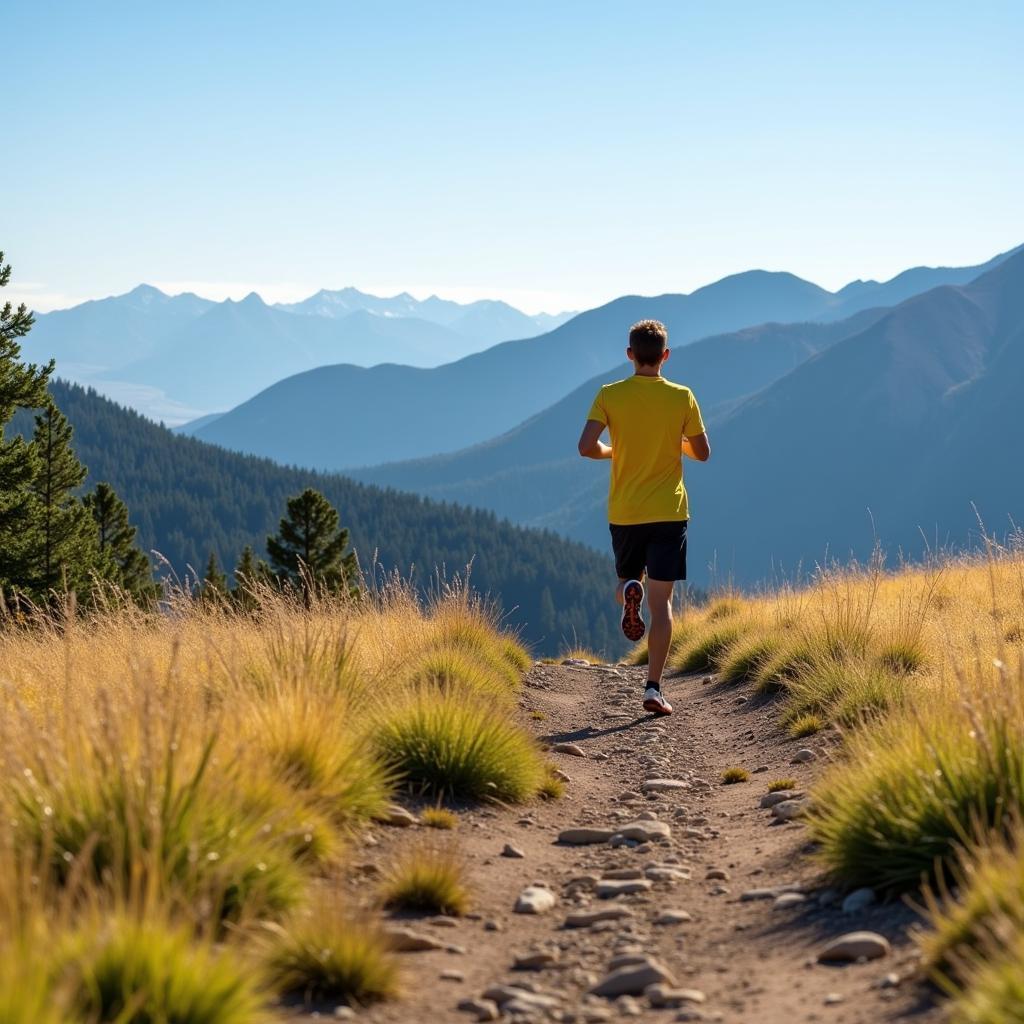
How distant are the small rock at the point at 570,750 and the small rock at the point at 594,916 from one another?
404 centimetres

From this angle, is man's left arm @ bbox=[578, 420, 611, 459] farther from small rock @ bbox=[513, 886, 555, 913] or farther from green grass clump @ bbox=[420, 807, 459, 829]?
small rock @ bbox=[513, 886, 555, 913]

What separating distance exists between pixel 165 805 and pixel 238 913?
50 centimetres

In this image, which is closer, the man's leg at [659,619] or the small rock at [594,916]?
the small rock at [594,916]

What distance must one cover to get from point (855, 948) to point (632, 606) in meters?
5.62

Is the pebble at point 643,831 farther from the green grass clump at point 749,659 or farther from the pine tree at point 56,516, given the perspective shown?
the pine tree at point 56,516

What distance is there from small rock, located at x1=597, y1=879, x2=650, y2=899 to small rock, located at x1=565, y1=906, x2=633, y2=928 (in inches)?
15.1

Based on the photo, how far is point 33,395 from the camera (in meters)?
Result: 29.0

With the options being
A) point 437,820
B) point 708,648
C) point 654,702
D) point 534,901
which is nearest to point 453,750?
point 437,820

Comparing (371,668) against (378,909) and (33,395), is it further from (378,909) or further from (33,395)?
(33,395)

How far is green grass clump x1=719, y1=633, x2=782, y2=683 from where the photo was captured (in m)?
12.5

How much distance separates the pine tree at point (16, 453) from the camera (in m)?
28.4

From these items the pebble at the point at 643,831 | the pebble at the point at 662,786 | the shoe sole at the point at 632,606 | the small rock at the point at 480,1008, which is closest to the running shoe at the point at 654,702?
the shoe sole at the point at 632,606

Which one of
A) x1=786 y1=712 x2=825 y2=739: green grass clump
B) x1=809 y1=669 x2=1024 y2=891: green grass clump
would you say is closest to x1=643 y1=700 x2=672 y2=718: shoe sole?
x1=786 y1=712 x2=825 y2=739: green grass clump

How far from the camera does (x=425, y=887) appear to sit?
5164 mm
